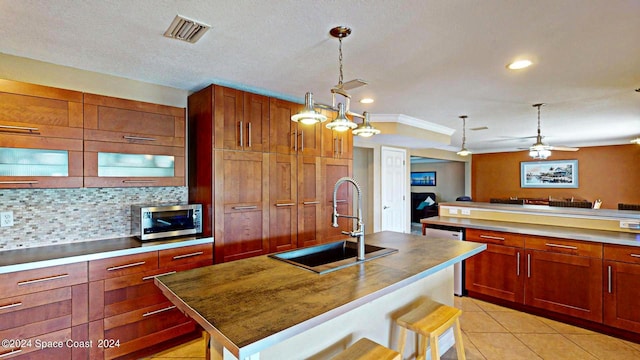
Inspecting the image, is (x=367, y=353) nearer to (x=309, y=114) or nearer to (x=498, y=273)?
(x=309, y=114)

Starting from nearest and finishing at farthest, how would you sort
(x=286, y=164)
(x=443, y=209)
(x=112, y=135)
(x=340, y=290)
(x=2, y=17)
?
(x=340, y=290), (x=2, y=17), (x=112, y=135), (x=286, y=164), (x=443, y=209)

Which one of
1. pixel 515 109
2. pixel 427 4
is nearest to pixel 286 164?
pixel 427 4

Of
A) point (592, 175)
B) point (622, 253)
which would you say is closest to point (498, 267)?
point (622, 253)

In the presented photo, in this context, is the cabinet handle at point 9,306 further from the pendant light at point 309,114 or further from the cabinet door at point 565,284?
the cabinet door at point 565,284

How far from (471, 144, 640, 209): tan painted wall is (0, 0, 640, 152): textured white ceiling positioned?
194 inches

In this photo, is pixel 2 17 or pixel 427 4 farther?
pixel 2 17

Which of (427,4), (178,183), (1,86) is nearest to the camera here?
(427,4)

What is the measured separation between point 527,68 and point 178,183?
3.33 m

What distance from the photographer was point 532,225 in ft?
11.6

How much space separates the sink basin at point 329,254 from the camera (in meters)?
1.99

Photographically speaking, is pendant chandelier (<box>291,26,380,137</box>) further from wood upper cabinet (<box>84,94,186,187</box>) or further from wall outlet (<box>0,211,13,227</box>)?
wall outlet (<box>0,211,13,227</box>)

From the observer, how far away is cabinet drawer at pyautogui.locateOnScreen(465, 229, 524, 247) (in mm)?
3254

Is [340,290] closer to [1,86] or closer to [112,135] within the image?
[112,135]

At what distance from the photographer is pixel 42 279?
6.69ft
